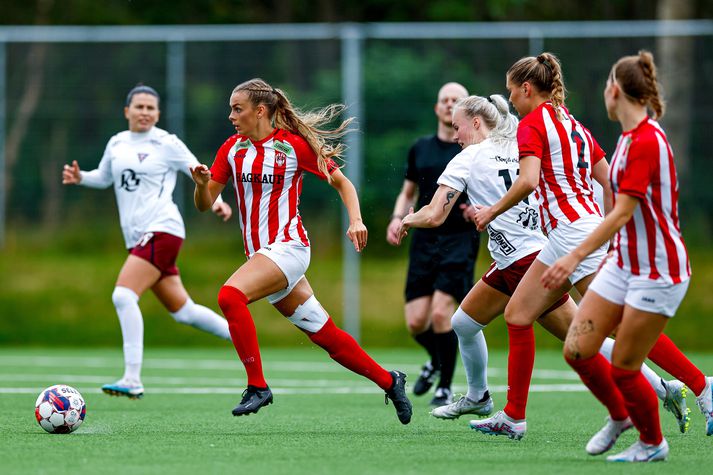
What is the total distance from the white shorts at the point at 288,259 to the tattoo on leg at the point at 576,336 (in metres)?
1.91

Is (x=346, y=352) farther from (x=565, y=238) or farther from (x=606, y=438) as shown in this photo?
(x=606, y=438)

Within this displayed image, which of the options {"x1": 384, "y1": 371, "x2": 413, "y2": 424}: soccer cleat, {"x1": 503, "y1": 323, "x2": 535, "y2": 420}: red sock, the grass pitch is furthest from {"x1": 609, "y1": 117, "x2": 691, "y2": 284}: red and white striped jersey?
{"x1": 384, "y1": 371, "x2": 413, "y2": 424}: soccer cleat

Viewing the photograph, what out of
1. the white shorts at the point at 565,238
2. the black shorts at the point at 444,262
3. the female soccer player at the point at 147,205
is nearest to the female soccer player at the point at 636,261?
the white shorts at the point at 565,238

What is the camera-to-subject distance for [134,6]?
21781mm

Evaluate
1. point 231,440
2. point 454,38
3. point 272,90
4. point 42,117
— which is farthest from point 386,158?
point 231,440

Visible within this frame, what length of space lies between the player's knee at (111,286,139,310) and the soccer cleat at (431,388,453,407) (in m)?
2.34

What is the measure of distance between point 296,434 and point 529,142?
2100 millimetres

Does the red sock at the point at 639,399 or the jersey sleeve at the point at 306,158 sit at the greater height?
the jersey sleeve at the point at 306,158

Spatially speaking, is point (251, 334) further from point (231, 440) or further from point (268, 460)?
point (268, 460)

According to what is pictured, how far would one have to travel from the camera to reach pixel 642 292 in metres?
5.36

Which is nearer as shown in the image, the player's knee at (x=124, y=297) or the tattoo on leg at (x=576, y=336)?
the tattoo on leg at (x=576, y=336)

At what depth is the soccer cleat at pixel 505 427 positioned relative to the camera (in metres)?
6.49

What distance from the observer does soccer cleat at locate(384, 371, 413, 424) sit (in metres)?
7.01

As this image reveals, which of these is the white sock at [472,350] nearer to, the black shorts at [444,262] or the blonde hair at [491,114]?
the blonde hair at [491,114]
